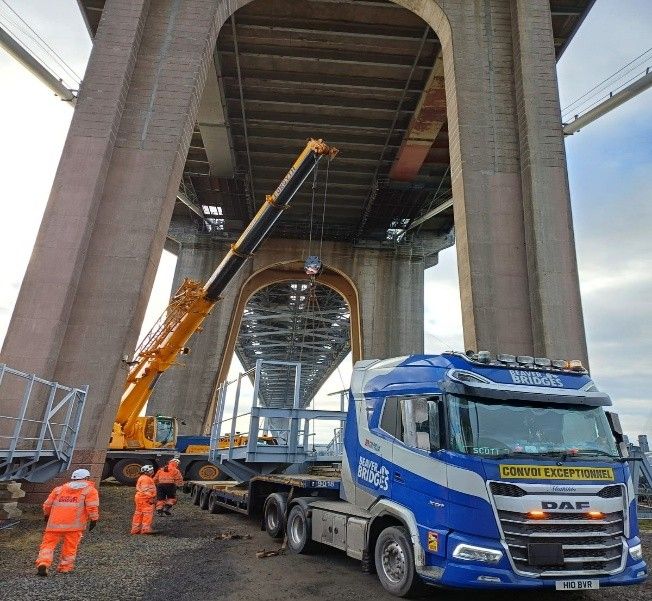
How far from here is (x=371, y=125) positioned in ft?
82.6

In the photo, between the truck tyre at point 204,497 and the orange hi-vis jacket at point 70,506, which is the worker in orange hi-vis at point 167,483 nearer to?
the truck tyre at point 204,497

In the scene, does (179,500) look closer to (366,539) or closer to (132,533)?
(132,533)

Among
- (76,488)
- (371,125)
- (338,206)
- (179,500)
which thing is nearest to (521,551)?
(76,488)

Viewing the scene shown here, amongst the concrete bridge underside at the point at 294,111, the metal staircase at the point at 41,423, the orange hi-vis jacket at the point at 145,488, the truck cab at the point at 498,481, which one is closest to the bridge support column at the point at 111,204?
the concrete bridge underside at the point at 294,111

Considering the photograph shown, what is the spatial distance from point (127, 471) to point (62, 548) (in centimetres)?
1299

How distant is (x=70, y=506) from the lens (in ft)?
22.9

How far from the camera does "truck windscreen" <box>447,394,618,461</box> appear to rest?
237 inches

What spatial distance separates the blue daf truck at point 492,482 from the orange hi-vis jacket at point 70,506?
359cm

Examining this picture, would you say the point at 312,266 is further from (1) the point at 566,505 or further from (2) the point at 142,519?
(1) the point at 566,505

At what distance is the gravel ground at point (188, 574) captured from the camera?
6.46 metres

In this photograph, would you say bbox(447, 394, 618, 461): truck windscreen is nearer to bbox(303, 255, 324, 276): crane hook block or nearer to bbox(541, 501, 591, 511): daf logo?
bbox(541, 501, 591, 511): daf logo

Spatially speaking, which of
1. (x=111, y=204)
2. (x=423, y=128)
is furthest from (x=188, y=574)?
(x=423, y=128)

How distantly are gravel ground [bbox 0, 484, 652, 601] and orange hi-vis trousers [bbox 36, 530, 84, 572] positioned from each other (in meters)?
0.15

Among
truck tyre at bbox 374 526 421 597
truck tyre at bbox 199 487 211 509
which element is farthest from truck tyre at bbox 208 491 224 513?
truck tyre at bbox 374 526 421 597
